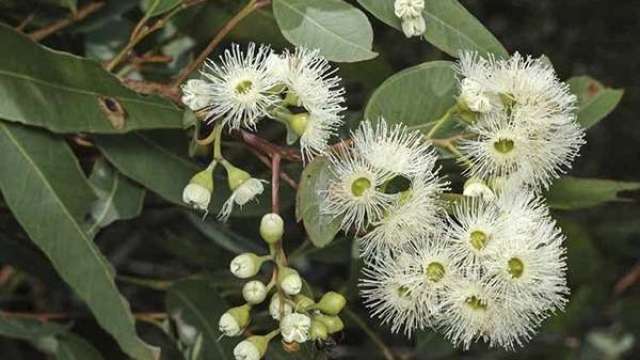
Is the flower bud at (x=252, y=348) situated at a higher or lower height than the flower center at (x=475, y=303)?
lower

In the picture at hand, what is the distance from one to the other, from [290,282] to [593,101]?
0.72 meters

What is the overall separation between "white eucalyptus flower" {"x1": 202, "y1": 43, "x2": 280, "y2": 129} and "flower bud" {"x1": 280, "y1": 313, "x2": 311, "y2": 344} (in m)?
0.28

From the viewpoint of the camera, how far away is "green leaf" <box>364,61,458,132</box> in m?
1.93

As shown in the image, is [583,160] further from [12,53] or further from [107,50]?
[12,53]

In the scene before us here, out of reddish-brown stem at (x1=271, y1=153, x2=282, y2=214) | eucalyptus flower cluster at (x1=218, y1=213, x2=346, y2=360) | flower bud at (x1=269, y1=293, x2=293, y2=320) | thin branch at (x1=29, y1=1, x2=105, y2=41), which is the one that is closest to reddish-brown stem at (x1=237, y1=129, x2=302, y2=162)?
reddish-brown stem at (x1=271, y1=153, x2=282, y2=214)

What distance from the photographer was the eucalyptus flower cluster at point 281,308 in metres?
1.78

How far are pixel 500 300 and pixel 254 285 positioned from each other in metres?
0.36

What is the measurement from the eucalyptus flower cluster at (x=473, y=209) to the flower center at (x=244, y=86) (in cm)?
15

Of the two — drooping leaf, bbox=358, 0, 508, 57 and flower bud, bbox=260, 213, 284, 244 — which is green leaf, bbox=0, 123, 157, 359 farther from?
drooping leaf, bbox=358, 0, 508, 57

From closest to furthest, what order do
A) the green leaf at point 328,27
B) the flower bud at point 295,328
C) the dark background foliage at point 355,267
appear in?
the flower bud at point 295,328 < the green leaf at point 328,27 < the dark background foliage at point 355,267

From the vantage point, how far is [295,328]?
69.4 inches

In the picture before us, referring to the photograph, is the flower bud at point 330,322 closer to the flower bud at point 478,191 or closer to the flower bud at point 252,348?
the flower bud at point 252,348

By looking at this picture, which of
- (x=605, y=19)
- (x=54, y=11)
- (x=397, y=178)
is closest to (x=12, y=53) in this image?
(x=54, y=11)

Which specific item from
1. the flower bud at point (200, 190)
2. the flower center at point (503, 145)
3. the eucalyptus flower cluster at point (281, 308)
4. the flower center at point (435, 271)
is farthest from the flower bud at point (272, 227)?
the flower center at point (503, 145)
